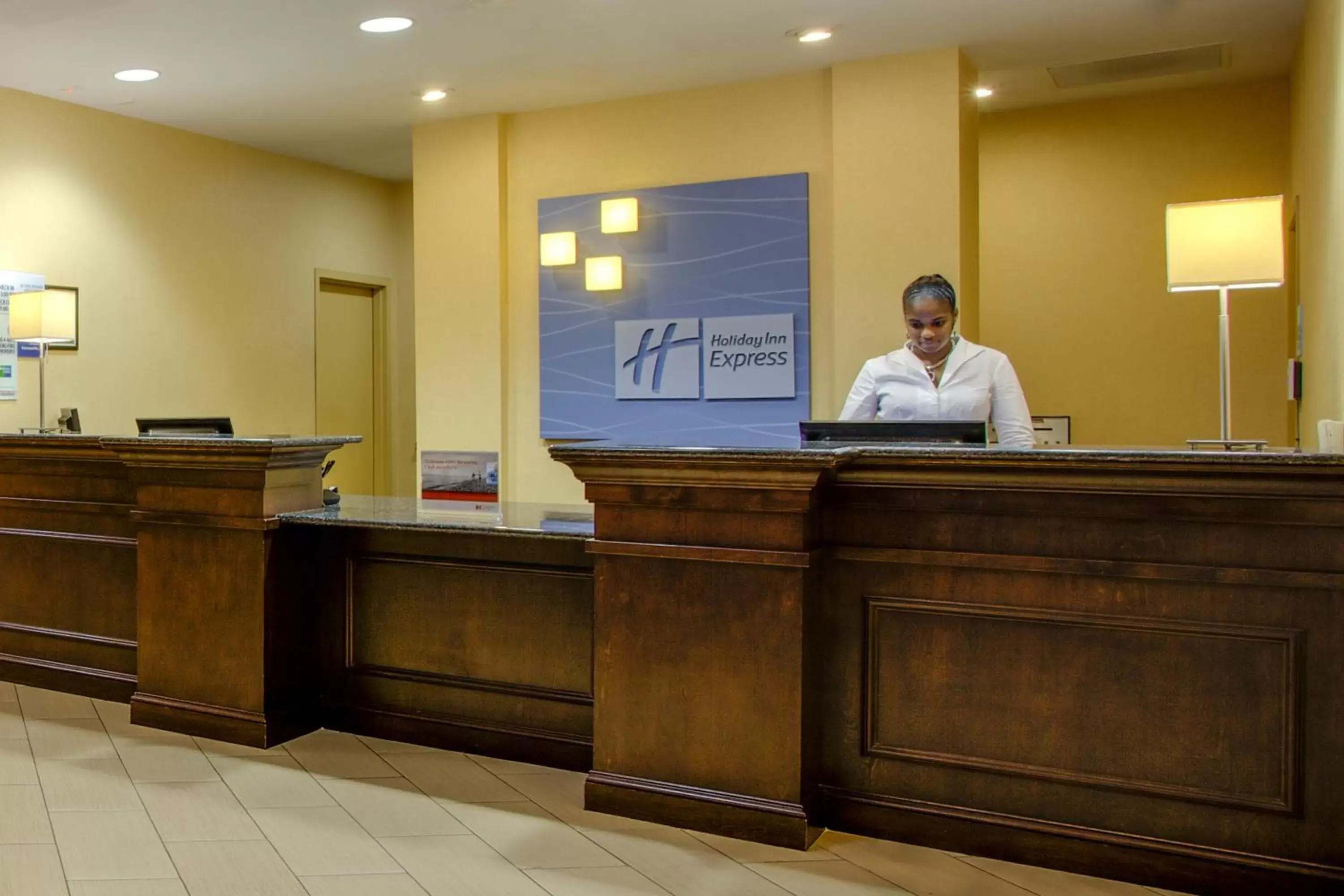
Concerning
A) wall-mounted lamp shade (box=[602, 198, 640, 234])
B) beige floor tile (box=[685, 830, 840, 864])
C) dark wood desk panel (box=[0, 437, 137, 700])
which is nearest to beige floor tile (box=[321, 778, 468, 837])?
beige floor tile (box=[685, 830, 840, 864])

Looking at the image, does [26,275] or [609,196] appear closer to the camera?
[26,275]

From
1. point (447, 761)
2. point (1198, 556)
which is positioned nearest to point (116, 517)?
point (447, 761)

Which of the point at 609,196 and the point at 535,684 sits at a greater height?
the point at 609,196

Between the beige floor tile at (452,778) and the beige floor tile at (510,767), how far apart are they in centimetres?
2

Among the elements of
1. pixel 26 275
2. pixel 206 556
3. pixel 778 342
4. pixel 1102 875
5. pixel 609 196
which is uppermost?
pixel 609 196

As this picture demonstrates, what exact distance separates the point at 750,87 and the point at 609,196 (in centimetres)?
100

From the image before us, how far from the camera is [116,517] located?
3914mm

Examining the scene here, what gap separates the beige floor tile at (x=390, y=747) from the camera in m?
3.31

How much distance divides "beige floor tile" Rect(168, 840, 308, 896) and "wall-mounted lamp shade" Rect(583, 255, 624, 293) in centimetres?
392

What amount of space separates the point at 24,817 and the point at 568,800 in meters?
1.42

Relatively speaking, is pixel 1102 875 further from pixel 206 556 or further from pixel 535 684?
pixel 206 556

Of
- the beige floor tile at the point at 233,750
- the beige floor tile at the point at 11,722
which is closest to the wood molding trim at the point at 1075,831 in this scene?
the beige floor tile at the point at 233,750

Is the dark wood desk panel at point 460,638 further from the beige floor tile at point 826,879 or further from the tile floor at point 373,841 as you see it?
the beige floor tile at point 826,879

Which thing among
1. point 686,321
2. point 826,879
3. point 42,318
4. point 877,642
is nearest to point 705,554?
point 877,642
